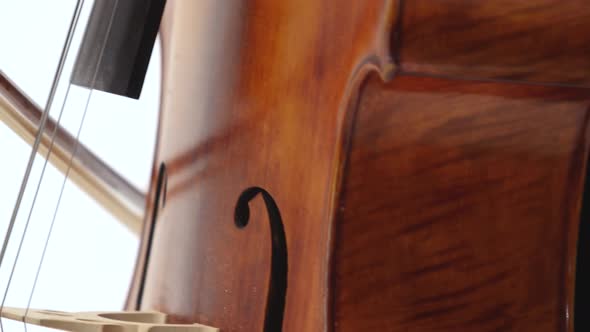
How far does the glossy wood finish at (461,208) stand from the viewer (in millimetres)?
544

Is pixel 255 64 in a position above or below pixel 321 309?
above

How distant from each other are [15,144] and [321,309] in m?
1.36

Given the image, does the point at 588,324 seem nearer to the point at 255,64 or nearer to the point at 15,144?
the point at 255,64

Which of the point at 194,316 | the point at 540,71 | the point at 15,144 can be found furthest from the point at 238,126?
the point at 15,144

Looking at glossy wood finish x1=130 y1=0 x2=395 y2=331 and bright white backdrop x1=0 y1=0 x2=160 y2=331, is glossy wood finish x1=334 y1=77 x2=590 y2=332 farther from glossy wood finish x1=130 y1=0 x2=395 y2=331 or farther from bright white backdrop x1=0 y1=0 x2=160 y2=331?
bright white backdrop x1=0 y1=0 x2=160 y2=331

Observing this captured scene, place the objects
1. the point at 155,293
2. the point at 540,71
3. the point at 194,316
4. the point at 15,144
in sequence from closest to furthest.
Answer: the point at 540,71 < the point at 194,316 < the point at 155,293 < the point at 15,144

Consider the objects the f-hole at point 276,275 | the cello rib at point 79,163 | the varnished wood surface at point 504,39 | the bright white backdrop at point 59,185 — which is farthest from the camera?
the bright white backdrop at point 59,185

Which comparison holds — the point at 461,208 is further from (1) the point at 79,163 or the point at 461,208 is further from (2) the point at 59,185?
(2) the point at 59,185

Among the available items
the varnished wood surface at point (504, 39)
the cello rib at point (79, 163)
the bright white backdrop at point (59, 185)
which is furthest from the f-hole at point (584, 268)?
the bright white backdrop at point (59, 185)

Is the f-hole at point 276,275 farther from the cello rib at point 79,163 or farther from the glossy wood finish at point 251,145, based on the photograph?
the cello rib at point 79,163

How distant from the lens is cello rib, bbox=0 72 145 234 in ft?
3.53

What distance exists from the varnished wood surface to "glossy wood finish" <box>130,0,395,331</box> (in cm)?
3

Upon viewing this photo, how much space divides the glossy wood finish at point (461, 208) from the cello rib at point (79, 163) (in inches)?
25.1

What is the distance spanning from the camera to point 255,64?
0.69 metres
